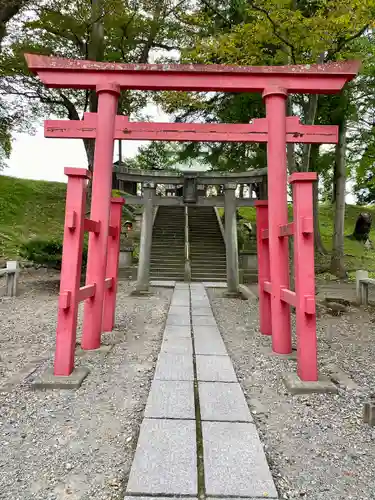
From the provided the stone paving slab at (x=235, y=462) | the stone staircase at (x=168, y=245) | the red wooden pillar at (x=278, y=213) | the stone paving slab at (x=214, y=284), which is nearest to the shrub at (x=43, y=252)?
the stone staircase at (x=168, y=245)

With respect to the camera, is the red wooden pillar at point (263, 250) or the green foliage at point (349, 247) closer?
the red wooden pillar at point (263, 250)

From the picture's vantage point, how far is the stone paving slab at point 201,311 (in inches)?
232

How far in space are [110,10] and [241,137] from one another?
31.4 ft

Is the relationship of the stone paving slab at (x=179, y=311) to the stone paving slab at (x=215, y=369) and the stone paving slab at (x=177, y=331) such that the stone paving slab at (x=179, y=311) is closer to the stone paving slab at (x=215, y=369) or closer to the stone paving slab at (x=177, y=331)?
the stone paving slab at (x=177, y=331)

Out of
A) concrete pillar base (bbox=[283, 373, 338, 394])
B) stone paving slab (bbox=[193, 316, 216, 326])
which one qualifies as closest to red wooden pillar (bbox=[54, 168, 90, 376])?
concrete pillar base (bbox=[283, 373, 338, 394])

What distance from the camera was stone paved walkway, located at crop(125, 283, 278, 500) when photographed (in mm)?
1613

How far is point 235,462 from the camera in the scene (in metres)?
1.80

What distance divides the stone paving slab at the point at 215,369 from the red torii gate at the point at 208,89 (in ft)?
2.49

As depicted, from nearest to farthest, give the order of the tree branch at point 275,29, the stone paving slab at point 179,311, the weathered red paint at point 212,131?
the weathered red paint at point 212,131, the tree branch at point 275,29, the stone paving slab at point 179,311

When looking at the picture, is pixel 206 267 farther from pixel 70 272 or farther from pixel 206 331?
pixel 70 272

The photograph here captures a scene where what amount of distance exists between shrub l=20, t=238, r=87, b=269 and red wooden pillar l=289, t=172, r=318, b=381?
625cm

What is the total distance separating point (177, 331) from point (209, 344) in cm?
72

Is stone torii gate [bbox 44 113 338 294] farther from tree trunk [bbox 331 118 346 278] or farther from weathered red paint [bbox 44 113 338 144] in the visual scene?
tree trunk [bbox 331 118 346 278]

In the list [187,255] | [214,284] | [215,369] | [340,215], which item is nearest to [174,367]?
[215,369]
